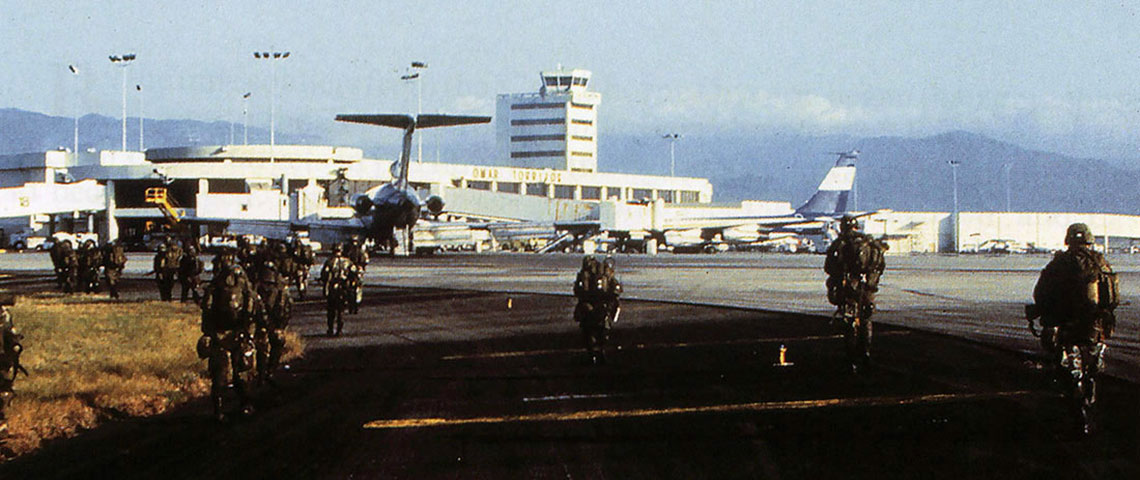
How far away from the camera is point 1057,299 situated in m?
11.1

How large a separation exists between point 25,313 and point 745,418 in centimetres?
2556

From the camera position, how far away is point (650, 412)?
40.5ft

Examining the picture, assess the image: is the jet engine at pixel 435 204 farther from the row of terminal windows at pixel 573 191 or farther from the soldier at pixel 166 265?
the row of terminal windows at pixel 573 191

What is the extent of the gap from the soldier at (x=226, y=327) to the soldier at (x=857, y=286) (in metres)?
8.24

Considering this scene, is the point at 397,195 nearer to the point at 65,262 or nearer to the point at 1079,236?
the point at 65,262

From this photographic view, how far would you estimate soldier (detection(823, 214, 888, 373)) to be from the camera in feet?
51.4

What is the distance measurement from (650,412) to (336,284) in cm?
1208

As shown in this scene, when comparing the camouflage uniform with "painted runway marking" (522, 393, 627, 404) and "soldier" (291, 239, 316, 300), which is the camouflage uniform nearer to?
"soldier" (291, 239, 316, 300)

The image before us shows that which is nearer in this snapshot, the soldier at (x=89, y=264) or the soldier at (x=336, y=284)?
the soldier at (x=336, y=284)

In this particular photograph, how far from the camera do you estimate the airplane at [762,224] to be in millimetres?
85938

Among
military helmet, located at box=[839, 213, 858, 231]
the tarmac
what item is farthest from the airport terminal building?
military helmet, located at box=[839, 213, 858, 231]

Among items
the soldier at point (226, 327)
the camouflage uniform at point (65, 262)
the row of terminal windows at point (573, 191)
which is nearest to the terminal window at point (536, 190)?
the row of terminal windows at point (573, 191)

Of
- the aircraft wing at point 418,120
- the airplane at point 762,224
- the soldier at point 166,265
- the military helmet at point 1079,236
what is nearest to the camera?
the military helmet at point 1079,236

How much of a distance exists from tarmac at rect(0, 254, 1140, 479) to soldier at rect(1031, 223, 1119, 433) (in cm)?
53
